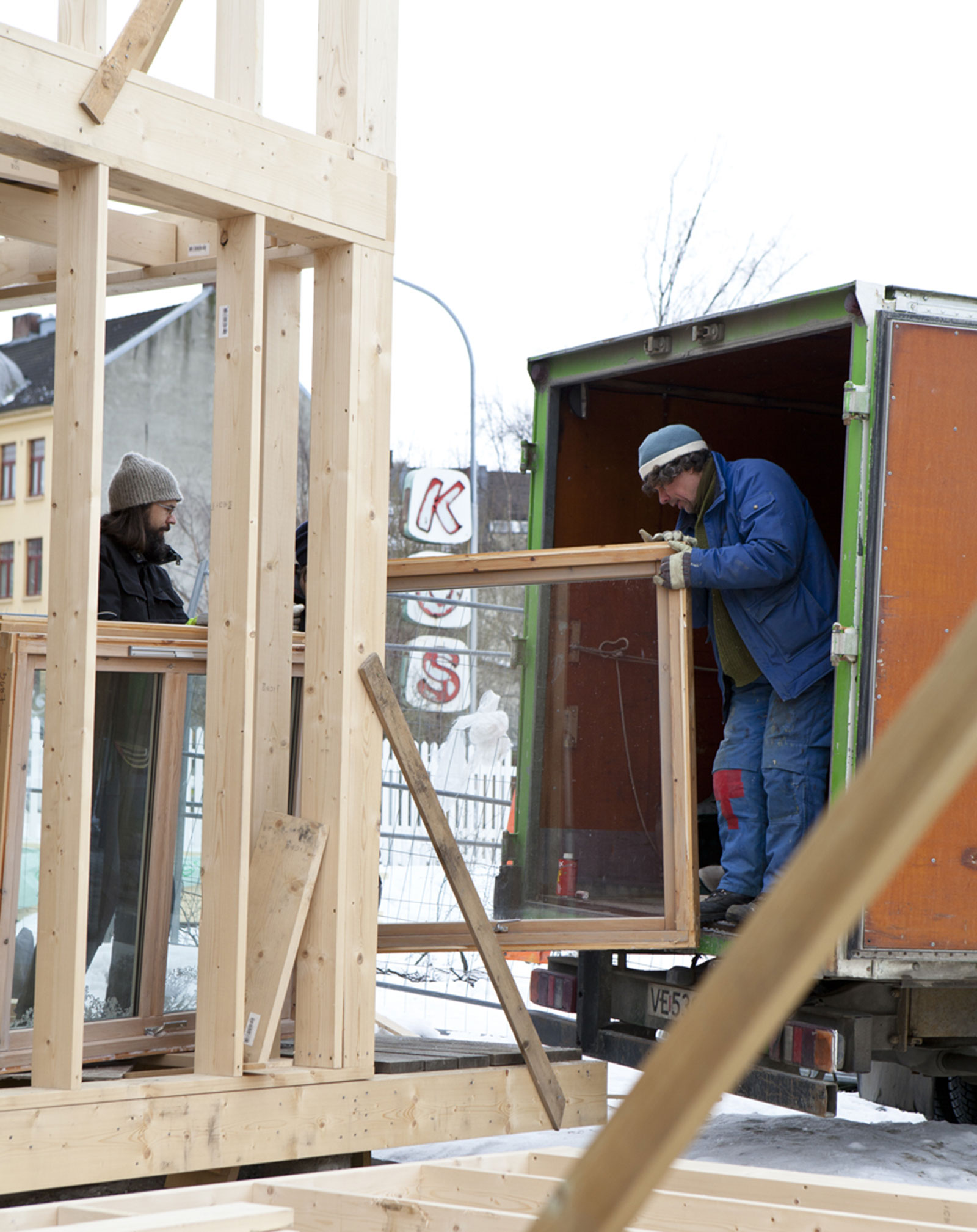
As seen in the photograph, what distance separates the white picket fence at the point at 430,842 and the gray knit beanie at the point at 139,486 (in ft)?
4.70

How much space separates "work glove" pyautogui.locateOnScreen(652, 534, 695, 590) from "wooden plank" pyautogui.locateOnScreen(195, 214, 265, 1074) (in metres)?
1.65

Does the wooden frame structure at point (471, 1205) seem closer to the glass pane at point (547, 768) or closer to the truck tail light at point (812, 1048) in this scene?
the truck tail light at point (812, 1048)

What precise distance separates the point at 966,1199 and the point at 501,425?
109 feet

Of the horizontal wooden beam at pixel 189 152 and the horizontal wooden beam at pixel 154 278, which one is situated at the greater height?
the horizontal wooden beam at pixel 189 152

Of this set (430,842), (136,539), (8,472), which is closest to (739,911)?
(430,842)

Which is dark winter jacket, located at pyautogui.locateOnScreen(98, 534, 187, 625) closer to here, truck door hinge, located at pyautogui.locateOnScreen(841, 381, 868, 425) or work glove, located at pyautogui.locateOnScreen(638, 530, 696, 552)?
work glove, located at pyautogui.locateOnScreen(638, 530, 696, 552)

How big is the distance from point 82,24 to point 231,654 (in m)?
2.01

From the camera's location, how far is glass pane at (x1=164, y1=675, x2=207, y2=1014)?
504cm

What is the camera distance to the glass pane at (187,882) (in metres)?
5.04

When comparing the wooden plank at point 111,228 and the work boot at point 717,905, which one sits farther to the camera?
the work boot at point 717,905

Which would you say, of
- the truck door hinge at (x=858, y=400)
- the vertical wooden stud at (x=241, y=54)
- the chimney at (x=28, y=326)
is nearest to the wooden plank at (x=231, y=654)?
the vertical wooden stud at (x=241, y=54)

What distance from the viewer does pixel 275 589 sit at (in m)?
5.18

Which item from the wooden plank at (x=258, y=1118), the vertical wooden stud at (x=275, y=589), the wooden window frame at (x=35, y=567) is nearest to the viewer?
the wooden plank at (x=258, y=1118)

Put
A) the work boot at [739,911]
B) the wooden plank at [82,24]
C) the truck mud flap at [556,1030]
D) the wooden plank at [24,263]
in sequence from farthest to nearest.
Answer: the truck mud flap at [556,1030]
the wooden plank at [24,263]
the work boot at [739,911]
the wooden plank at [82,24]
